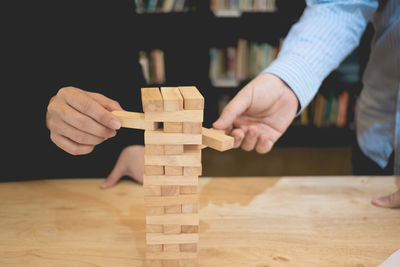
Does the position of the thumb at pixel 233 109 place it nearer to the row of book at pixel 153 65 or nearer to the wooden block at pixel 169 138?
the wooden block at pixel 169 138

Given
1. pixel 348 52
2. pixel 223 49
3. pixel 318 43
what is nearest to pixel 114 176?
pixel 318 43

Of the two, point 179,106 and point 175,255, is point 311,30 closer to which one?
point 179,106

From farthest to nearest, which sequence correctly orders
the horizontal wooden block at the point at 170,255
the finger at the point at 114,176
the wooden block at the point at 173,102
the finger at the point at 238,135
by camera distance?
the finger at the point at 114,176 → the finger at the point at 238,135 → the horizontal wooden block at the point at 170,255 → the wooden block at the point at 173,102

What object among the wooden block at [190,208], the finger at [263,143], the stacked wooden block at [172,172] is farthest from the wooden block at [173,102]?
the finger at [263,143]

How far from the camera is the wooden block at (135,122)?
690 millimetres

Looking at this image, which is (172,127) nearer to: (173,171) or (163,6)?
(173,171)

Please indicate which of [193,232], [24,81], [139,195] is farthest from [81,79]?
[193,232]

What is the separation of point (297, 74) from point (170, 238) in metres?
0.72

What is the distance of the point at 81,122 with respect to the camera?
820 mm

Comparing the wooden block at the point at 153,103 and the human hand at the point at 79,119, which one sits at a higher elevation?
the wooden block at the point at 153,103

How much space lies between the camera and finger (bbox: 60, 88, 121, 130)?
77 cm

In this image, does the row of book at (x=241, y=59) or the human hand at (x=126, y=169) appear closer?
the human hand at (x=126, y=169)

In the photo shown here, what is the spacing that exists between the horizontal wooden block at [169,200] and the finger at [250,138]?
37 cm

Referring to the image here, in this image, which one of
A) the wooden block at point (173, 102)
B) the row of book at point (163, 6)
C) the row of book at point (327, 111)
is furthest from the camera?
the row of book at point (327, 111)
